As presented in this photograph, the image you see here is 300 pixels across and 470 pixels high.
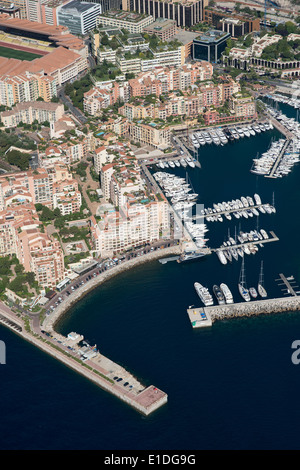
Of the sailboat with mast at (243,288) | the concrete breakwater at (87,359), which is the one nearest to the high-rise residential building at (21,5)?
the concrete breakwater at (87,359)

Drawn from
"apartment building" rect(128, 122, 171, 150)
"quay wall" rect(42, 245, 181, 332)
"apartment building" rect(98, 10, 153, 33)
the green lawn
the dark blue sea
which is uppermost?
"apartment building" rect(98, 10, 153, 33)

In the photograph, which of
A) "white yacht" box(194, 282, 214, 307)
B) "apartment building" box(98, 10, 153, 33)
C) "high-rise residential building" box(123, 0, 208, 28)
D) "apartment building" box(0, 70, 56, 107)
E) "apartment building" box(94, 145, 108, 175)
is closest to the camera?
"white yacht" box(194, 282, 214, 307)

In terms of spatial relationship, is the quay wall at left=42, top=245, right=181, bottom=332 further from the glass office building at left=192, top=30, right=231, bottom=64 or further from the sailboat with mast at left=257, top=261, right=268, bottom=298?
the glass office building at left=192, top=30, right=231, bottom=64

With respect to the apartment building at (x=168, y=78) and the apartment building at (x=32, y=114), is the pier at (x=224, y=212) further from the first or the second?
the apartment building at (x=168, y=78)

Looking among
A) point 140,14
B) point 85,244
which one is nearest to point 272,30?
point 140,14

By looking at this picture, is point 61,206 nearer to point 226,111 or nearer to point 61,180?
point 61,180

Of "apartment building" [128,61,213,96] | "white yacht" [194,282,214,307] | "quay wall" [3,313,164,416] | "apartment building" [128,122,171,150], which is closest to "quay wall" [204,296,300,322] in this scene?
"white yacht" [194,282,214,307]

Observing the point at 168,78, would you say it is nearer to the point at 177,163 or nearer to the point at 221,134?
the point at 221,134
